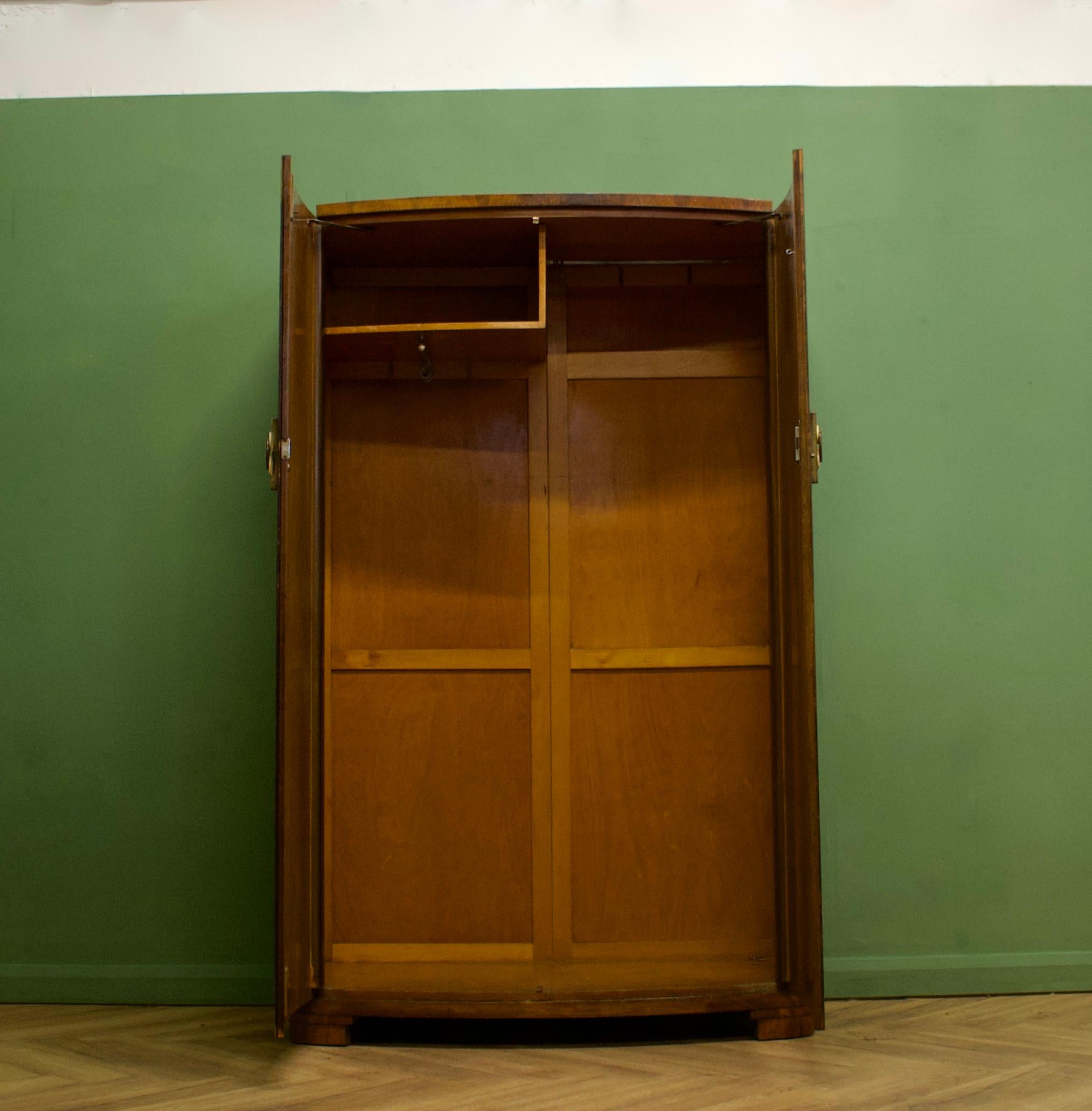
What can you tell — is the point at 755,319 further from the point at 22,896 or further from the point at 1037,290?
the point at 22,896

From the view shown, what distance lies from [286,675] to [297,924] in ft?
2.07

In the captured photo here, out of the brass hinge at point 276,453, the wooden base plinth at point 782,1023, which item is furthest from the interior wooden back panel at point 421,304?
the wooden base plinth at point 782,1023

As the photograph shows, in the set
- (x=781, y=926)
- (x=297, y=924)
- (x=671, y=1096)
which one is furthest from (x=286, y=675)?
(x=781, y=926)

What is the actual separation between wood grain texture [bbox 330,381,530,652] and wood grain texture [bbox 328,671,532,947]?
0.15 m

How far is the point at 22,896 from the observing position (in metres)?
3.06

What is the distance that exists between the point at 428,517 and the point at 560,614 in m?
0.48

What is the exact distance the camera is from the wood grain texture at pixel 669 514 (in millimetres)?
2980

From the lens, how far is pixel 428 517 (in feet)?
9.86

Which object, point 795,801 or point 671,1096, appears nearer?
point 671,1096

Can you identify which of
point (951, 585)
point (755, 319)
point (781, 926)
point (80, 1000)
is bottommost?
point (80, 1000)

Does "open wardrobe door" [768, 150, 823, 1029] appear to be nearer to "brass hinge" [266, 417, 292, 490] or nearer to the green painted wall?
the green painted wall

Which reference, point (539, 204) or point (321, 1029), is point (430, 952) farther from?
point (539, 204)

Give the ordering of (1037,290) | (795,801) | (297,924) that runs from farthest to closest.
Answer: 1. (1037,290)
2. (795,801)
3. (297,924)

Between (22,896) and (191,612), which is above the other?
(191,612)
